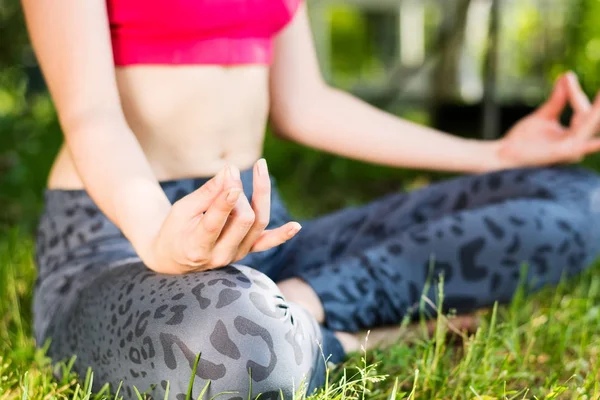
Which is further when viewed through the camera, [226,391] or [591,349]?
[591,349]

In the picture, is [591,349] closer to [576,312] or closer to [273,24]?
[576,312]

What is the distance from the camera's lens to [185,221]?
852 millimetres

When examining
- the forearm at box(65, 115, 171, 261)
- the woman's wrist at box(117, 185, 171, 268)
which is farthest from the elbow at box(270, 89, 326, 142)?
the woman's wrist at box(117, 185, 171, 268)

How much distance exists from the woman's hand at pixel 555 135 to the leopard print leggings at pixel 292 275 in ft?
0.15

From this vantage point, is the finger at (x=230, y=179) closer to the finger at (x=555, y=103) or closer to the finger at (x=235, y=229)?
the finger at (x=235, y=229)

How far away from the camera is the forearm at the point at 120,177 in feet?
3.13

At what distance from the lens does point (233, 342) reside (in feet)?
3.07

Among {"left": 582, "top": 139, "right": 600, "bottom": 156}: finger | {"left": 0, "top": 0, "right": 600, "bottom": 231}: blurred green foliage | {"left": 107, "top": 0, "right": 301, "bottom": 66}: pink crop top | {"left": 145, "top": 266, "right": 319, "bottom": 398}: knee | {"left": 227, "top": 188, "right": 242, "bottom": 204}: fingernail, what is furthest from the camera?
{"left": 0, "top": 0, "right": 600, "bottom": 231}: blurred green foliage

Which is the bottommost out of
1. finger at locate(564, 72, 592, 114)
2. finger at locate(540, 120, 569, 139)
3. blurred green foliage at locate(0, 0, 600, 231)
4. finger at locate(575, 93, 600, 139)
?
blurred green foliage at locate(0, 0, 600, 231)

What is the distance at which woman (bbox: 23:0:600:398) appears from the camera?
0.94m

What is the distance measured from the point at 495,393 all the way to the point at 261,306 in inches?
15.4

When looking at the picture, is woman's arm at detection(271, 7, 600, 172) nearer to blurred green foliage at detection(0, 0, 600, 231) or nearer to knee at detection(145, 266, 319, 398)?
knee at detection(145, 266, 319, 398)

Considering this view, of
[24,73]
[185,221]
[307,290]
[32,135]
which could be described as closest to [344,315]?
[307,290]

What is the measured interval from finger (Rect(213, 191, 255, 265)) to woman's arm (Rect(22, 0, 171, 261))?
0.12 metres
